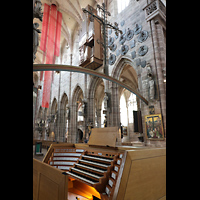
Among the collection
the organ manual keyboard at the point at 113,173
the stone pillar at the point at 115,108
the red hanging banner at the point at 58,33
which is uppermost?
the red hanging banner at the point at 58,33

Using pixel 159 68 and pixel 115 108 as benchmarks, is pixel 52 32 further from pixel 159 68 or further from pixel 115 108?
pixel 159 68

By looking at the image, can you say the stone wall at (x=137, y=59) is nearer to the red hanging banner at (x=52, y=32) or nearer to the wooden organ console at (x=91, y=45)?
the wooden organ console at (x=91, y=45)

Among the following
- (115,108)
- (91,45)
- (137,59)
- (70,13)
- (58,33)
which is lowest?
(115,108)

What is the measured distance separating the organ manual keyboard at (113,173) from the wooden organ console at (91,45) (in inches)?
325

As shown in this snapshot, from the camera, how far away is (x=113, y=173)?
3154mm

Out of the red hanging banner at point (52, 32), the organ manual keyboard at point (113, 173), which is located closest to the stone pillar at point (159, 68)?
the organ manual keyboard at point (113, 173)

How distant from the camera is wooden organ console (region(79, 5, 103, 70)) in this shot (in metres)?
11.5

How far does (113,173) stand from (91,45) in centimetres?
1110

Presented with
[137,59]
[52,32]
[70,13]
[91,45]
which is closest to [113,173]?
[137,59]

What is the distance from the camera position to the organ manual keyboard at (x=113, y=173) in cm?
262

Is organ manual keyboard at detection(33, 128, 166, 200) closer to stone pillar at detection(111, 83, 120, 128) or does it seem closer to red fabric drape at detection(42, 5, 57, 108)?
stone pillar at detection(111, 83, 120, 128)
